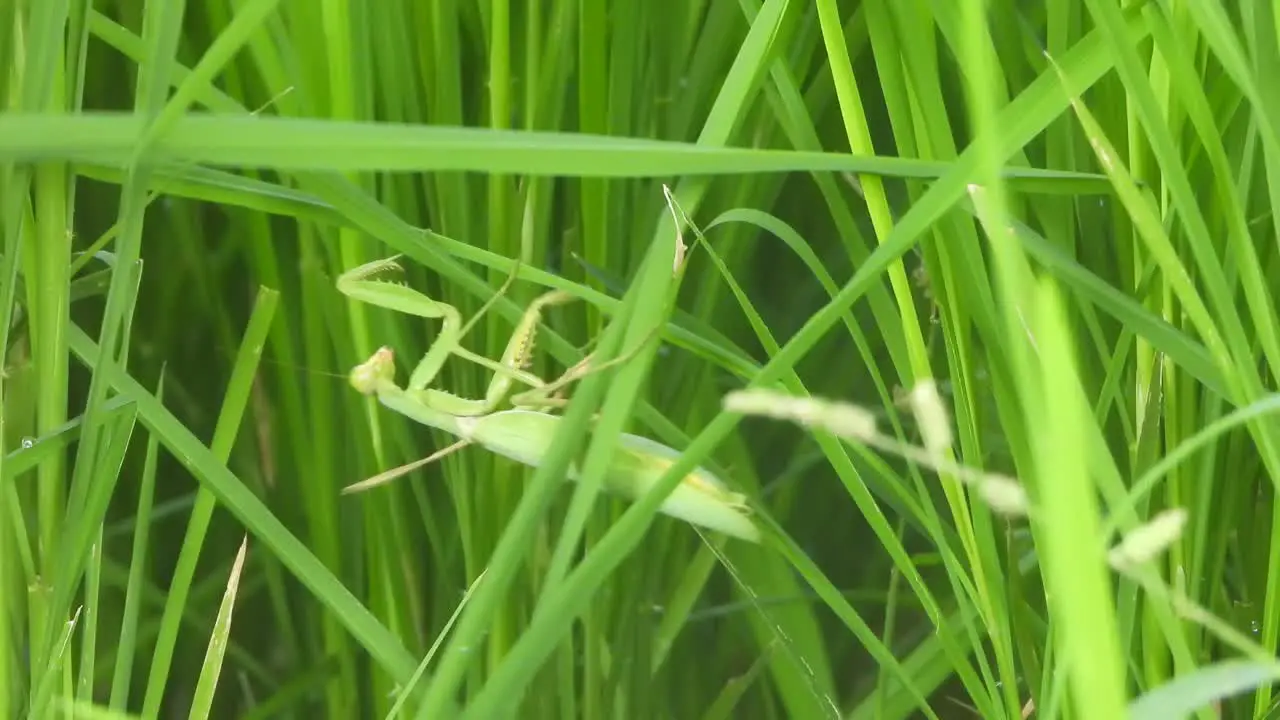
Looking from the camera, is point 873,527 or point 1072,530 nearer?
point 1072,530

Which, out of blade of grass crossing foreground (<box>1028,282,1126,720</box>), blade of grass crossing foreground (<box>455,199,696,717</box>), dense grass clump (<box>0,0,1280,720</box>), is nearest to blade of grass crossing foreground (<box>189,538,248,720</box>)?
dense grass clump (<box>0,0,1280,720</box>)

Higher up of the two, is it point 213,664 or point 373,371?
point 373,371

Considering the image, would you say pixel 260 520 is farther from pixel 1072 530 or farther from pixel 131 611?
pixel 1072 530

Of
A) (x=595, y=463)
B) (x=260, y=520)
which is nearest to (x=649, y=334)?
(x=595, y=463)

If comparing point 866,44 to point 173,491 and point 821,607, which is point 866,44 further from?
→ point 173,491

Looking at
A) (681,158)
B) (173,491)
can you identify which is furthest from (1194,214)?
(173,491)

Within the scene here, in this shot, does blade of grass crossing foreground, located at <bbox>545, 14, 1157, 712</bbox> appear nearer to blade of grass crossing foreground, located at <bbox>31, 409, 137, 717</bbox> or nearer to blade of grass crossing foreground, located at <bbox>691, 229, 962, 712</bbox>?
blade of grass crossing foreground, located at <bbox>691, 229, 962, 712</bbox>

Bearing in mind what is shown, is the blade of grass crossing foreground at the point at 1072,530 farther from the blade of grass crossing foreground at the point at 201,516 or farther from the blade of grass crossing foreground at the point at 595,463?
the blade of grass crossing foreground at the point at 201,516
